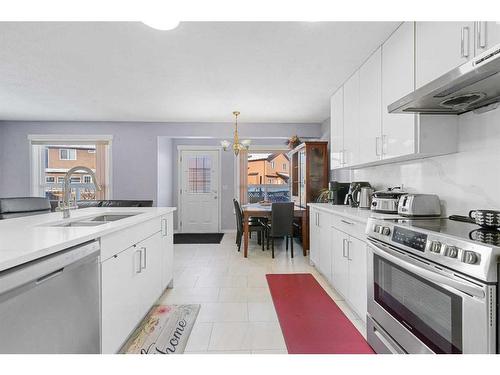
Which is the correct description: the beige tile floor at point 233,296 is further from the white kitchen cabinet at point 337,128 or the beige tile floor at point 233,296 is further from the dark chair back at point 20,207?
the dark chair back at point 20,207

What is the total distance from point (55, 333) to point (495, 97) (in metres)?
2.47

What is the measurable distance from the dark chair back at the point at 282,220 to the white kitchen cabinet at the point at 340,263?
1.27 metres

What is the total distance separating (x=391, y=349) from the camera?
145 centimetres

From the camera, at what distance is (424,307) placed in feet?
4.07

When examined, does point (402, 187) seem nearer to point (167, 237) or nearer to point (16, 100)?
point (167, 237)

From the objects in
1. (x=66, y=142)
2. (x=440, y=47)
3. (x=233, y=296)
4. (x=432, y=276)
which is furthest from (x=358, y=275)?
(x=66, y=142)

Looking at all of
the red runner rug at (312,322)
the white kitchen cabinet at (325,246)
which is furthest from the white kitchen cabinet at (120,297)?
the white kitchen cabinet at (325,246)

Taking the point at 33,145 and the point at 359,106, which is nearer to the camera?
the point at 359,106

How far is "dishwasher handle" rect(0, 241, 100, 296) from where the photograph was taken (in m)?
0.84

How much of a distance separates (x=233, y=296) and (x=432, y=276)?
1880mm

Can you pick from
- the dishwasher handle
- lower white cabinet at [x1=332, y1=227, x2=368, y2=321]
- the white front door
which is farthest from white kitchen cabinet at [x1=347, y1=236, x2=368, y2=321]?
the white front door

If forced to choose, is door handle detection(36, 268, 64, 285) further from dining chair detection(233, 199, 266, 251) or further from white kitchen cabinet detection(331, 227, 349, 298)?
dining chair detection(233, 199, 266, 251)
